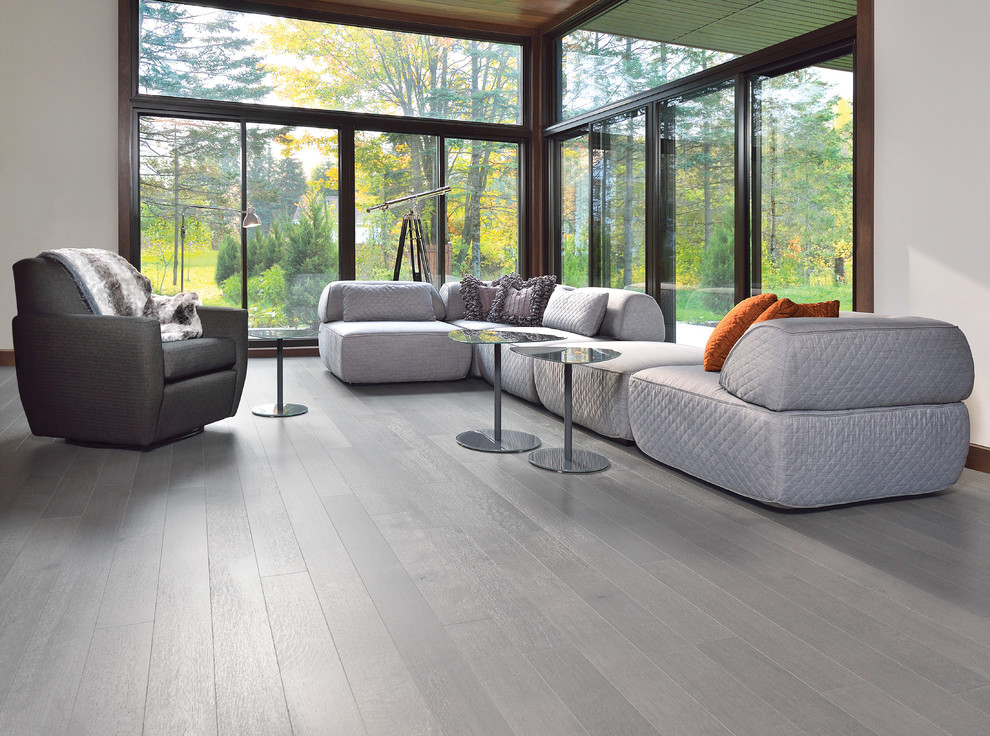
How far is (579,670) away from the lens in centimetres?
171

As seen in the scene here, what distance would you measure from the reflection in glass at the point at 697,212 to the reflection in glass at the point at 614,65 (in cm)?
25

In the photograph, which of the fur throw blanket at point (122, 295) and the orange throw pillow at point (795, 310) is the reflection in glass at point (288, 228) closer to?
the fur throw blanket at point (122, 295)

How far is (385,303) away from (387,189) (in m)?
1.97

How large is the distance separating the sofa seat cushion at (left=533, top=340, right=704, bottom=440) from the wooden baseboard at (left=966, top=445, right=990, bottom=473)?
1240 mm

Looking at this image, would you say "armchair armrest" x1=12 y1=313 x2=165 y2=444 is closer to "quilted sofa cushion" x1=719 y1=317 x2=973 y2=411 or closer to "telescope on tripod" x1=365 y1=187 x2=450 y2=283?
"quilted sofa cushion" x1=719 y1=317 x2=973 y2=411

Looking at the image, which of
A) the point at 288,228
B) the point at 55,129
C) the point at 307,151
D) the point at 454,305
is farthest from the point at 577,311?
the point at 55,129

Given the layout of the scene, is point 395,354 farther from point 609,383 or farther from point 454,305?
point 609,383

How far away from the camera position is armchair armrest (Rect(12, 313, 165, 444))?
3.63 meters

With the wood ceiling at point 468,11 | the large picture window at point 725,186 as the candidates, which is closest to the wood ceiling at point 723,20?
the large picture window at point 725,186

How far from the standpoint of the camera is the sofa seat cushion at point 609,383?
3.88 meters

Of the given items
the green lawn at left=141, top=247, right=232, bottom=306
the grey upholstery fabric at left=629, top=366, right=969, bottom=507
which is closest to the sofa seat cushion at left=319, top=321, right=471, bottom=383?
the green lawn at left=141, top=247, right=232, bottom=306

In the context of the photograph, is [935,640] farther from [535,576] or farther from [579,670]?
[535,576]

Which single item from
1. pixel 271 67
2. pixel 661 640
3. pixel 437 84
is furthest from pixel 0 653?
pixel 437 84

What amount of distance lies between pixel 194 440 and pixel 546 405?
6.14 ft
